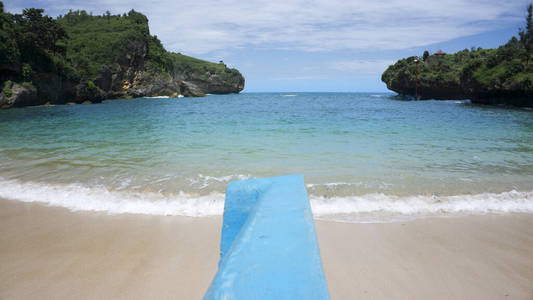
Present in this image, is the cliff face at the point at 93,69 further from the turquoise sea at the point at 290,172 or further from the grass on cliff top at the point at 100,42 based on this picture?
the turquoise sea at the point at 290,172

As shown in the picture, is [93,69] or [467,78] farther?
[93,69]

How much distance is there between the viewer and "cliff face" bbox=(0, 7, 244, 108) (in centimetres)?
3388

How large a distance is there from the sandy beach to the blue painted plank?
1.63 metres

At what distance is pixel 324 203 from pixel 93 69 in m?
60.3

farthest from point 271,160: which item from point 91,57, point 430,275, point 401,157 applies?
point 91,57

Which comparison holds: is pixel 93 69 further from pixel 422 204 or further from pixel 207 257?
pixel 422 204

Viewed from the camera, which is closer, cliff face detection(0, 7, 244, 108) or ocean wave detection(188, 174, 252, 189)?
ocean wave detection(188, 174, 252, 189)

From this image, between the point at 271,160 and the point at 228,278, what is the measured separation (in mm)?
6478

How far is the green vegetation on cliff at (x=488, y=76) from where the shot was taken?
3009cm

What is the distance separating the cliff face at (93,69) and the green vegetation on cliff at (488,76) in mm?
57456

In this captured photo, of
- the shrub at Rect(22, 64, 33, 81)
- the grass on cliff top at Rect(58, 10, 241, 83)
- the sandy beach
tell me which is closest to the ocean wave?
the sandy beach

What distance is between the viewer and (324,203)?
4.36 meters

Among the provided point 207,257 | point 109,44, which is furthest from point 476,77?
point 109,44

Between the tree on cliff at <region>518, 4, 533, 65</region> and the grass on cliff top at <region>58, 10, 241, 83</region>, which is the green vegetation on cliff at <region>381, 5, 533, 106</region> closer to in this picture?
the tree on cliff at <region>518, 4, 533, 65</region>
